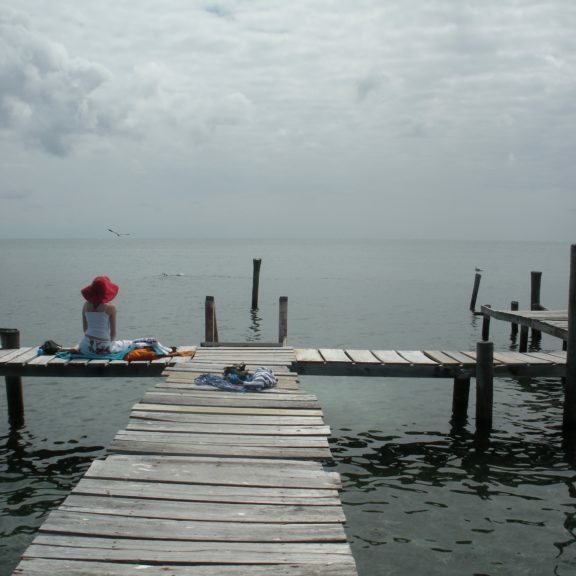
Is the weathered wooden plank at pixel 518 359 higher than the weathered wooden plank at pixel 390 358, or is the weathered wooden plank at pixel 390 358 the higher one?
the weathered wooden plank at pixel 390 358

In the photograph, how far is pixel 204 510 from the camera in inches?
189

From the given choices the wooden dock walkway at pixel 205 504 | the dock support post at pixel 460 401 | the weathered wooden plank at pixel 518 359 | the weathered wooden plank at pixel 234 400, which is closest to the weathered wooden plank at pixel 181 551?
the wooden dock walkway at pixel 205 504

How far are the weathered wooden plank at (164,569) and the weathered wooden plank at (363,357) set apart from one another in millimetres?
6599

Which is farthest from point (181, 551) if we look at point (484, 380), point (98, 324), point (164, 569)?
point (484, 380)

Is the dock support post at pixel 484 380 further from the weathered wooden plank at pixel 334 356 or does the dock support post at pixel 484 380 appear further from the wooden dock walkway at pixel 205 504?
the wooden dock walkway at pixel 205 504

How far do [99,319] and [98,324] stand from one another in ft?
0.34

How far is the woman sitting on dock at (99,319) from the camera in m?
10.6

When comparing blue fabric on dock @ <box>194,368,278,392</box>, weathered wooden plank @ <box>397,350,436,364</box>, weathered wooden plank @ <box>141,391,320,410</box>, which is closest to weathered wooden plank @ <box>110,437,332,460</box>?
weathered wooden plank @ <box>141,391,320,410</box>

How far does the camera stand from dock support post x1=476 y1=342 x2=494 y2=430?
10320 millimetres

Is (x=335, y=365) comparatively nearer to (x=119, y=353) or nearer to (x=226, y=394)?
(x=226, y=394)

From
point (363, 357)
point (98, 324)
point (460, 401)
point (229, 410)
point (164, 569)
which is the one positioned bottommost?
point (460, 401)

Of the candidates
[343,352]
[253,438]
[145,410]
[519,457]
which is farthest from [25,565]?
[519,457]

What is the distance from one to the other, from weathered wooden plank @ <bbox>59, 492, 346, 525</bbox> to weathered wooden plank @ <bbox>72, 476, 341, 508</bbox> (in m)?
0.05

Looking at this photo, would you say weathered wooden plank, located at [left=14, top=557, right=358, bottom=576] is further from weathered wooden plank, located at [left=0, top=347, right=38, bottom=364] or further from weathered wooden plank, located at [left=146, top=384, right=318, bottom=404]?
weathered wooden plank, located at [left=0, top=347, right=38, bottom=364]
